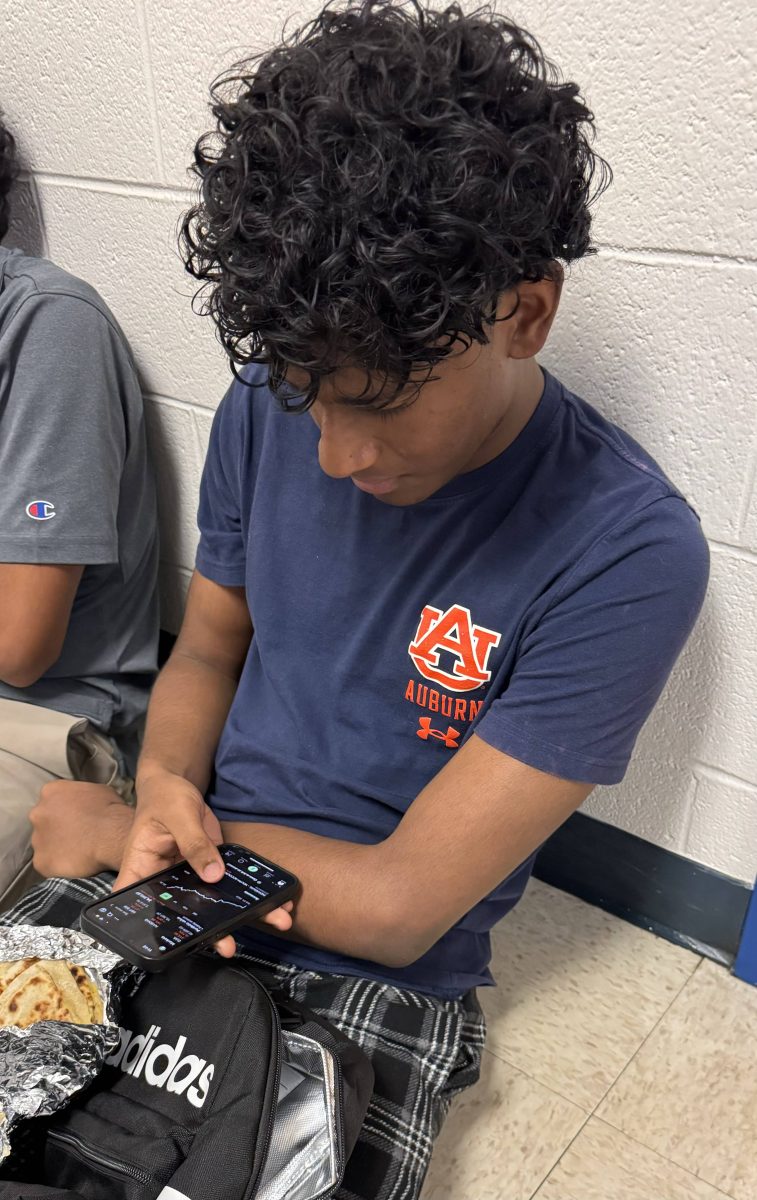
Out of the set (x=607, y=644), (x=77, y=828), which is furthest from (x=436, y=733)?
(x=77, y=828)

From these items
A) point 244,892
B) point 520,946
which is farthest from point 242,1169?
point 520,946

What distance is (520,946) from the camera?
1.29m

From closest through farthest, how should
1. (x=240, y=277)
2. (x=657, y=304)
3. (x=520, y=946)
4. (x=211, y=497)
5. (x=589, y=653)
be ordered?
(x=240, y=277) < (x=589, y=653) < (x=657, y=304) < (x=211, y=497) < (x=520, y=946)

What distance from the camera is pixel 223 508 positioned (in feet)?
3.37

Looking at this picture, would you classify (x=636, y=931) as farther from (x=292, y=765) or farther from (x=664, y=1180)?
(x=292, y=765)

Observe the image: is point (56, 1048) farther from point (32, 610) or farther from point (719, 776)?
point (719, 776)

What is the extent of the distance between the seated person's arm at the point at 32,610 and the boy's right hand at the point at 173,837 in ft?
1.03

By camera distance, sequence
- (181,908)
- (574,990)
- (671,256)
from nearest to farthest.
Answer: (181,908) → (671,256) → (574,990)

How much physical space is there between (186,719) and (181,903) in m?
0.27

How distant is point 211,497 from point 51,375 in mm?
277

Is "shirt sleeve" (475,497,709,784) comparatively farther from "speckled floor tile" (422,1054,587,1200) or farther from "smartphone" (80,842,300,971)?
"speckled floor tile" (422,1054,587,1200)

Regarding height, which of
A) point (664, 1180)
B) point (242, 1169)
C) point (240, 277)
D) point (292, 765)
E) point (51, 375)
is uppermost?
point (240, 277)

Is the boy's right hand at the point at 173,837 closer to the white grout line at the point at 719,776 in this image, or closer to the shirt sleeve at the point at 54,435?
the shirt sleeve at the point at 54,435

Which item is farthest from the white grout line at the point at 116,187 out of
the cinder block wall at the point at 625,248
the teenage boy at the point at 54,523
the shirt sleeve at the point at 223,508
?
the shirt sleeve at the point at 223,508
